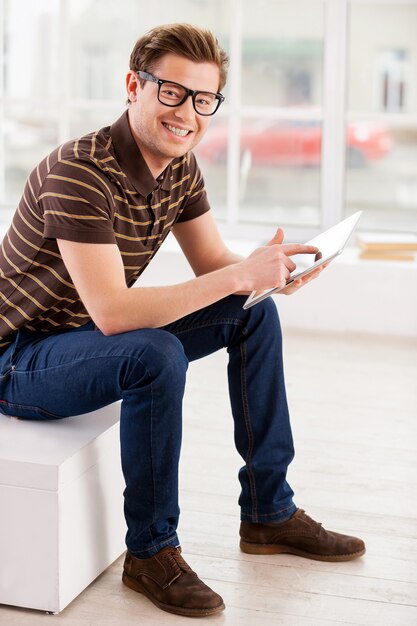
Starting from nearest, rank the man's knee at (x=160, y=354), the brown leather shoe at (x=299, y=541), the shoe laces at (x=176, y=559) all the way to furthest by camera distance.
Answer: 1. the man's knee at (x=160, y=354)
2. the shoe laces at (x=176, y=559)
3. the brown leather shoe at (x=299, y=541)

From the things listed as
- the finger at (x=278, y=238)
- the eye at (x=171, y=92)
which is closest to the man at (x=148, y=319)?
the eye at (x=171, y=92)

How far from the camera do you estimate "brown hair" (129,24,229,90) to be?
6.80 feet

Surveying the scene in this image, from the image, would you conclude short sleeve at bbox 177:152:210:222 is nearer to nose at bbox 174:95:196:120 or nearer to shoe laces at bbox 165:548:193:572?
nose at bbox 174:95:196:120

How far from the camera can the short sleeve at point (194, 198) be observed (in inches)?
92.8

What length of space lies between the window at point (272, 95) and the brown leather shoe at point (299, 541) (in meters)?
2.50

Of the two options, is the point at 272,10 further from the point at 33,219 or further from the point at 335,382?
the point at 33,219

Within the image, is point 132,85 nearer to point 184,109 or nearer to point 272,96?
point 184,109

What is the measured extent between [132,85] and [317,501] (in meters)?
1.15

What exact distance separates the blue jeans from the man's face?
0.36 metres

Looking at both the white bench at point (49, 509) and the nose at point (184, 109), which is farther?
the nose at point (184, 109)

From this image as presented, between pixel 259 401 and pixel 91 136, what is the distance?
67cm

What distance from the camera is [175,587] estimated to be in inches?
79.3

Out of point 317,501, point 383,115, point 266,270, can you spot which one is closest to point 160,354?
point 266,270

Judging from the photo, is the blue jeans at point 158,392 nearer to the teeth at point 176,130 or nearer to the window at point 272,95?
the teeth at point 176,130
